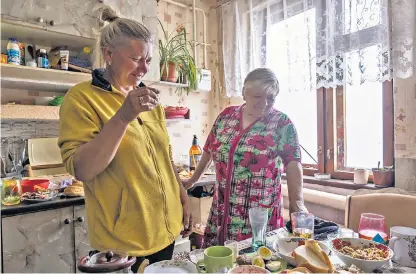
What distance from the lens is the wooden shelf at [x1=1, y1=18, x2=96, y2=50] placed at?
1.83 meters

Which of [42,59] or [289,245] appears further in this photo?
[42,59]

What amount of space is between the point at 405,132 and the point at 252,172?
1150mm

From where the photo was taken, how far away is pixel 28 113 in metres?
1.91

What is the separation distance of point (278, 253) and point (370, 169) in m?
1.54

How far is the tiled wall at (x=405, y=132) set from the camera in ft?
5.72

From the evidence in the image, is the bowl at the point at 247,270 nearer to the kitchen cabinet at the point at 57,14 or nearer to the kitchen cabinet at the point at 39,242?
the kitchen cabinet at the point at 39,242

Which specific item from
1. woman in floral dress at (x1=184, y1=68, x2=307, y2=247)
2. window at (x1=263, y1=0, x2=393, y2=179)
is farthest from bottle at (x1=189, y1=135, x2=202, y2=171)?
woman in floral dress at (x1=184, y1=68, x2=307, y2=247)

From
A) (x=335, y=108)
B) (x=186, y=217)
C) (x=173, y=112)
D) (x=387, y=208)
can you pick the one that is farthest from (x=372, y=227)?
(x=173, y=112)

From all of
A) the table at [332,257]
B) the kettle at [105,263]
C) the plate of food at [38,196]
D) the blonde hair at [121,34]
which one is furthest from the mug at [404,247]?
the plate of food at [38,196]

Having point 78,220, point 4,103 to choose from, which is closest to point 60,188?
point 78,220

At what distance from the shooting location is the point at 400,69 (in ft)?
5.61

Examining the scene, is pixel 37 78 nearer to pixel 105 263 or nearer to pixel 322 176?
pixel 105 263

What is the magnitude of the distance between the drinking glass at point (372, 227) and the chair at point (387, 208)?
1.50 ft

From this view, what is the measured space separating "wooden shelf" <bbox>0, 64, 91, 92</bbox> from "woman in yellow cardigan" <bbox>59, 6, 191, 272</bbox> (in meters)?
1.22
